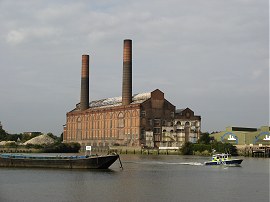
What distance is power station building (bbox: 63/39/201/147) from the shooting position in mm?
133125

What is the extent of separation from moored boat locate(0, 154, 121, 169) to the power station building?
69.9m

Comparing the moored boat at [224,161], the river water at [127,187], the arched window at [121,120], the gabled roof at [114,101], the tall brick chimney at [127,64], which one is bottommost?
the river water at [127,187]

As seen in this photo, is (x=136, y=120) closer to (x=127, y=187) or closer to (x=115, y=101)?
(x=115, y=101)

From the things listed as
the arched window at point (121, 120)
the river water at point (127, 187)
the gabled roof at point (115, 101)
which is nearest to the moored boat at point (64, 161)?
the river water at point (127, 187)

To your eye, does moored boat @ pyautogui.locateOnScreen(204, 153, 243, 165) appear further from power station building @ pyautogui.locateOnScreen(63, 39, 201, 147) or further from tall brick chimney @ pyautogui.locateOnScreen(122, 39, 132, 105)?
tall brick chimney @ pyautogui.locateOnScreen(122, 39, 132, 105)

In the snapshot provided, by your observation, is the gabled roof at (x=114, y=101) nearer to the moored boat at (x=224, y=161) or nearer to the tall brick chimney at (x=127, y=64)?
the tall brick chimney at (x=127, y=64)

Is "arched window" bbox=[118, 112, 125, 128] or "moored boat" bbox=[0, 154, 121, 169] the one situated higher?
"arched window" bbox=[118, 112, 125, 128]

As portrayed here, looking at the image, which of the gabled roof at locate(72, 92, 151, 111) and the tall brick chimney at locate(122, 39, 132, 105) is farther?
the gabled roof at locate(72, 92, 151, 111)

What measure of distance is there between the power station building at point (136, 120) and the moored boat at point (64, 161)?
229 ft

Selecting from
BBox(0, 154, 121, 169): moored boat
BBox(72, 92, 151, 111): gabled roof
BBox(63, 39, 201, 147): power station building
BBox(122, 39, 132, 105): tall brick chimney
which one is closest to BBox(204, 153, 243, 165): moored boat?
BBox(0, 154, 121, 169): moored boat

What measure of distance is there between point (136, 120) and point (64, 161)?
74.2m

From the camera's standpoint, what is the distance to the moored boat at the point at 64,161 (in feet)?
193

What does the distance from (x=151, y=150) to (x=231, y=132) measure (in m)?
28.8

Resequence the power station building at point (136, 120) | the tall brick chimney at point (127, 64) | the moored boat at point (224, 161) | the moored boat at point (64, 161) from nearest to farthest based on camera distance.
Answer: the moored boat at point (64, 161)
the moored boat at point (224, 161)
the tall brick chimney at point (127, 64)
the power station building at point (136, 120)
